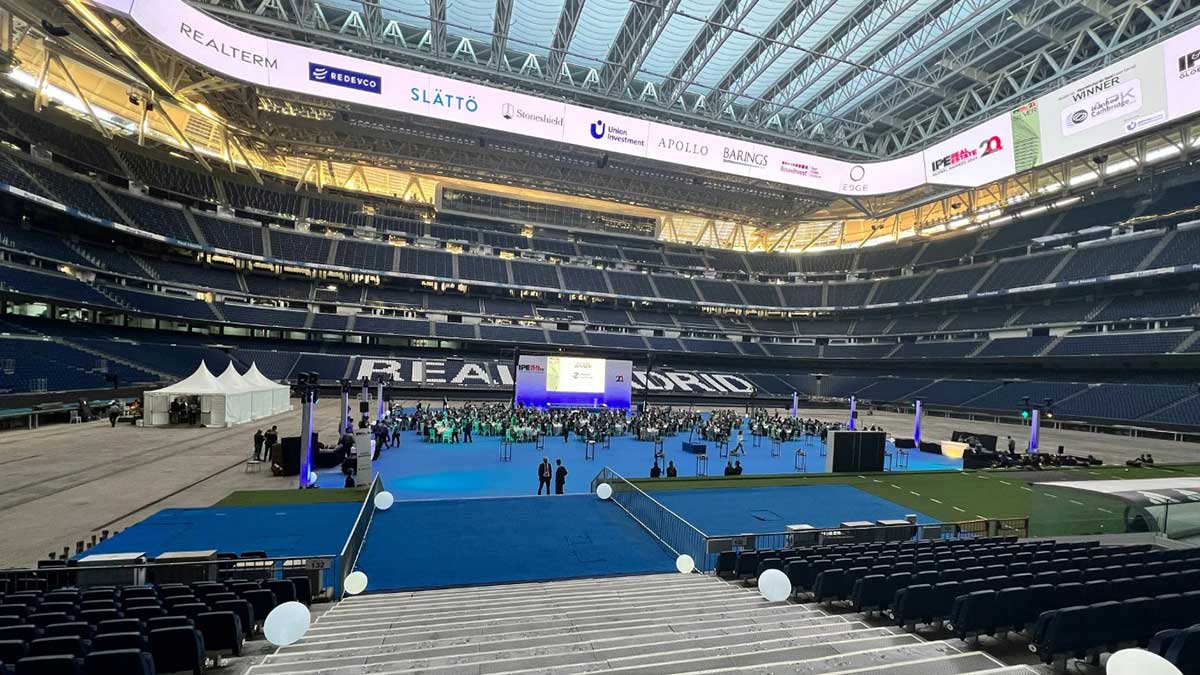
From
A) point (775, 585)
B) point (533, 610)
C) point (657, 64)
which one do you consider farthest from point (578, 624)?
point (657, 64)

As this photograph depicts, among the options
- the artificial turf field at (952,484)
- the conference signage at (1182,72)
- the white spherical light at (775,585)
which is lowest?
the artificial turf field at (952,484)

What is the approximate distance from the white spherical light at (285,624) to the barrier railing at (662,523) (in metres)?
6.67

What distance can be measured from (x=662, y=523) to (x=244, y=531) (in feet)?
29.0

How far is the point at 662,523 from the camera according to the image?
1123cm

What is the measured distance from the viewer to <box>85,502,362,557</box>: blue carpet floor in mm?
9766

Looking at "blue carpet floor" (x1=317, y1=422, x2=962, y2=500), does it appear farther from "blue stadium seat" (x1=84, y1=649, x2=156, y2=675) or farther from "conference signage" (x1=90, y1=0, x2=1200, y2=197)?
"conference signage" (x1=90, y1=0, x2=1200, y2=197)

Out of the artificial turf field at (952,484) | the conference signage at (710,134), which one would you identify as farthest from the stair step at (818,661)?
the conference signage at (710,134)

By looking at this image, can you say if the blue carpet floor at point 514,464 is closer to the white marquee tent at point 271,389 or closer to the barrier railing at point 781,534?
the barrier railing at point 781,534

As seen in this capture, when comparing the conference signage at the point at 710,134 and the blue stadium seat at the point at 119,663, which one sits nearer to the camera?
the blue stadium seat at the point at 119,663

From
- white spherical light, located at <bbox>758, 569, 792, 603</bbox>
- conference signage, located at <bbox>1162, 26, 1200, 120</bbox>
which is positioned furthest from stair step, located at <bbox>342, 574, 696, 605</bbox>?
conference signage, located at <bbox>1162, 26, 1200, 120</bbox>

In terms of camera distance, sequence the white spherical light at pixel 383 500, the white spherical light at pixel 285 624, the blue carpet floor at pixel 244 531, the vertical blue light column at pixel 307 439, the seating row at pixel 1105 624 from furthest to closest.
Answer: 1. the vertical blue light column at pixel 307 439
2. the white spherical light at pixel 383 500
3. the blue carpet floor at pixel 244 531
4. the white spherical light at pixel 285 624
5. the seating row at pixel 1105 624

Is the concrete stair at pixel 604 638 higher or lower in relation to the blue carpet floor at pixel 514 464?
higher

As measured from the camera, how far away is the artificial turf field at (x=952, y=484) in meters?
14.6

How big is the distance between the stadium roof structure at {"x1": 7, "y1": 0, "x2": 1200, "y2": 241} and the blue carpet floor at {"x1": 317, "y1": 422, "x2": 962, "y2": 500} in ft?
71.0
